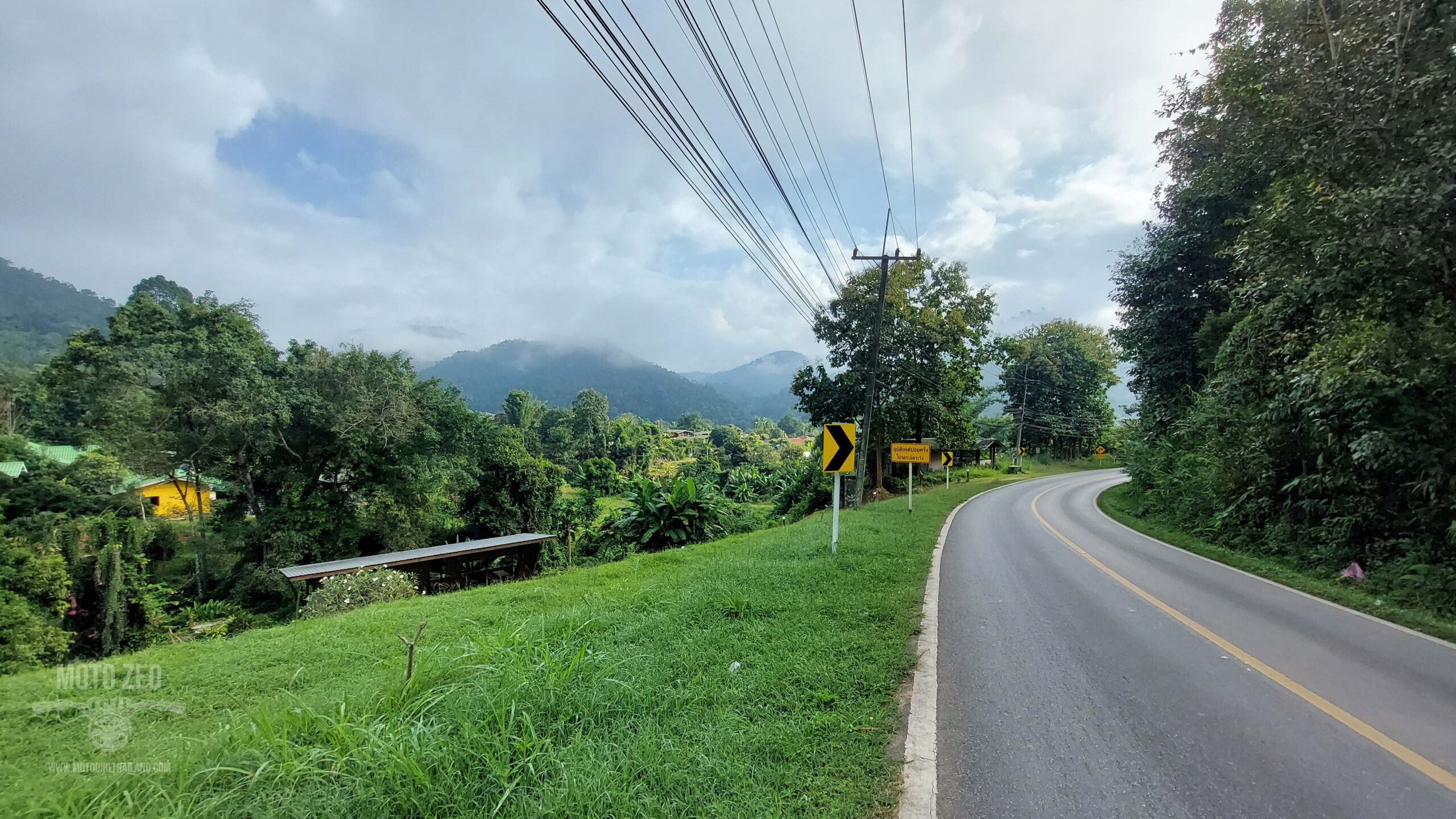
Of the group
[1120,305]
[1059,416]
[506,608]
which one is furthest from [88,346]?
[1059,416]

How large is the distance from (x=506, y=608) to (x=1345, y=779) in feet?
22.6

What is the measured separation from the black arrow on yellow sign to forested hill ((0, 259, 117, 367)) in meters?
27.3

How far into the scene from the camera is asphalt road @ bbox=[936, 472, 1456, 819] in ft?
8.52

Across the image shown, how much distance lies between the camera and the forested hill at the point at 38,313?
28281 mm

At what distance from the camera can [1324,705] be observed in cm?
356

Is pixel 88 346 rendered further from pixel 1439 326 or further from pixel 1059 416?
pixel 1059 416

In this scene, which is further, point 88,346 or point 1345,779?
point 88,346

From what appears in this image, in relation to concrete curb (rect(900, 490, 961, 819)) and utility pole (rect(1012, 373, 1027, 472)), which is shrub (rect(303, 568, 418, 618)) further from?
utility pole (rect(1012, 373, 1027, 472))

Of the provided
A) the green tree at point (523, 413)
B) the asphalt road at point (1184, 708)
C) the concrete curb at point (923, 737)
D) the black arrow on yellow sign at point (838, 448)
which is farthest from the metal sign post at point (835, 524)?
the green tree at point (523, 413)

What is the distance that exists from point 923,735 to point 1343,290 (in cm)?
941

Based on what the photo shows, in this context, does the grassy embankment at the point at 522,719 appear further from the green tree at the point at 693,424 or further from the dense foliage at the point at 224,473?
the green tree at the point at 693,424

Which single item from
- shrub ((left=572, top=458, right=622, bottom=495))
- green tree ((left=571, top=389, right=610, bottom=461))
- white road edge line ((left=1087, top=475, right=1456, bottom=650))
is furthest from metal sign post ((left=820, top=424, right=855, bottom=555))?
green tree ((left=571, top=389, right=610, bottom=461))

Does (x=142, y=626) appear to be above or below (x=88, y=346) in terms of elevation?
below

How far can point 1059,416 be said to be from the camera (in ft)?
146
